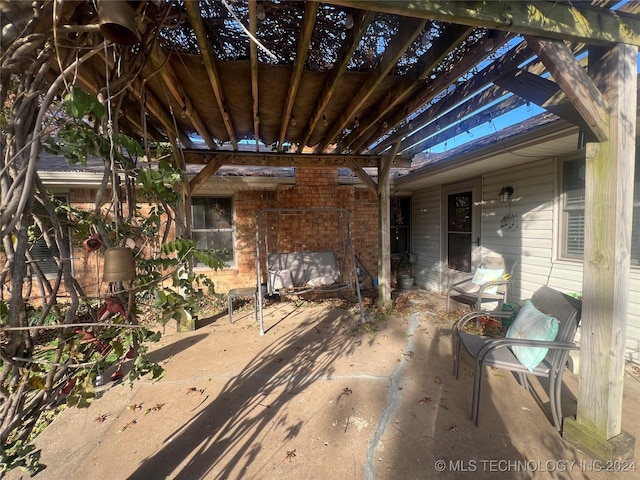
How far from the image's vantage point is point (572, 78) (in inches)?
66.8

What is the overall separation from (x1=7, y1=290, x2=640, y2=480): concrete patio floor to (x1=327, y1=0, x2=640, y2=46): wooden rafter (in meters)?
2.45

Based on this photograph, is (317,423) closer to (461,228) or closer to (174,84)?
(174,84)

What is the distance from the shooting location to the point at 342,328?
436 cm

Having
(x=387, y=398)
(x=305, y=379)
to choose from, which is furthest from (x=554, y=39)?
(x=305, y=379)

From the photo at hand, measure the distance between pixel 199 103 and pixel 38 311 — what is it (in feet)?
8.59

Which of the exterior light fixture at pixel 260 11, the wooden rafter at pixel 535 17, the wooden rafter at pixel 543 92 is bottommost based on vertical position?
the wooden rafter at pixel 543 92

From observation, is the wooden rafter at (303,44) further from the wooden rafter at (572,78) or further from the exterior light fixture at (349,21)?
the wooden rafter at (572,78)

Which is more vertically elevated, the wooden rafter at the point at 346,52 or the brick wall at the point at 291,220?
the wooden rafter at the point at 346,52

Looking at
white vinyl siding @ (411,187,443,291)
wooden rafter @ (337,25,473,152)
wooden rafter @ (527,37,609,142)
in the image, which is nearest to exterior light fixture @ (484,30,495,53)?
wooden rafter @ (337,25,473,152)

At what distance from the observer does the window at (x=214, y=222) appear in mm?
5867

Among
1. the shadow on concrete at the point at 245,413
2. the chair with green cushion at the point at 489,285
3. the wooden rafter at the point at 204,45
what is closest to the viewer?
the wooden rafter at the point at 204,45

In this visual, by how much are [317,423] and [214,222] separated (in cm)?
469

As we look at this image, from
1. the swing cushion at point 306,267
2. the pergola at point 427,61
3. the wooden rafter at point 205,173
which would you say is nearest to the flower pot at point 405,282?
the swing cushion at point 306,267

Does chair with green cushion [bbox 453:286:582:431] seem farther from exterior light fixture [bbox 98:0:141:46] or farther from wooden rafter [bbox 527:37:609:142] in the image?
exterior light fixture [bbox 98:0:141:46]
